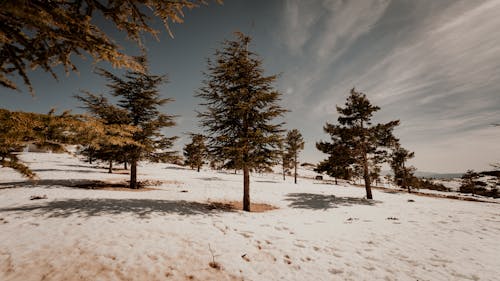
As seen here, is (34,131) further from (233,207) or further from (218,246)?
(233,207)

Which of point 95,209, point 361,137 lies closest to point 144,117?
point 95,209

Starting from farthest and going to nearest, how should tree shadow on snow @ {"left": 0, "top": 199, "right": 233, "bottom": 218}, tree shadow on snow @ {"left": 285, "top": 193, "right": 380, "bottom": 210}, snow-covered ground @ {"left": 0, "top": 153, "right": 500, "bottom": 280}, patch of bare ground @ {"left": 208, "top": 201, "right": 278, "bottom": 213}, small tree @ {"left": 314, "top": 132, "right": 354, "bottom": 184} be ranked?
1. small tree @ {"left": 314, "top": 132, "right": 354, "bottom": 184}
2. tree shadow on snow @ {"left": 285, "top": 193, "right": 380, "bottom": 210}
3. patch of bare ground @ {"left": 208, "top": 201, "right": 278, "bottom": 213}
4. tree shadow on snow @ {"left": 0, "top": 199, "right": 233, "bottom": 218}
5. snow-covered ground @ {"left": 0, "top": 153, "right": 500, "bottom": 280}

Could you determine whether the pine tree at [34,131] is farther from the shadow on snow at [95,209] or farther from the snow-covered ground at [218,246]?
the shadow on snow at [95,209]

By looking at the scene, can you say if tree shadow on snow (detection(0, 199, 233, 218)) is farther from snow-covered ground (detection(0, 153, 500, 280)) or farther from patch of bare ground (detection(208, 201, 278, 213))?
patch of bare ground (detection(208, 201, 278, 213))

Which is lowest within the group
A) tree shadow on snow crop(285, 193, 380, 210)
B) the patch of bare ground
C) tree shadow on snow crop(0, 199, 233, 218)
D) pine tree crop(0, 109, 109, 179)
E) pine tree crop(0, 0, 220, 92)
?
tree shadow on snow crop(285, 193, 380, 210)

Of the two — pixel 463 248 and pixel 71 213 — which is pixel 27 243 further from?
pixel 463 248

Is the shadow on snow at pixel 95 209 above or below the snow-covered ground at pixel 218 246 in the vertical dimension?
above

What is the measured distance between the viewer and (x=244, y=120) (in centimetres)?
1227

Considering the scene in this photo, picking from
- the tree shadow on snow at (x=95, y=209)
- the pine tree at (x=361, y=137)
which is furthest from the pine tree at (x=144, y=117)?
the pine tree at (x=361, y=137)

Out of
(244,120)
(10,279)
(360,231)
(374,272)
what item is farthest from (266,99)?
(10,279)

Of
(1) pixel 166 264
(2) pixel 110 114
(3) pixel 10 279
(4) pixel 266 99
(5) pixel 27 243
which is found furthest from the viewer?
(2) pixel 110 114

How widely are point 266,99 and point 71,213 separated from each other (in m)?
10.7

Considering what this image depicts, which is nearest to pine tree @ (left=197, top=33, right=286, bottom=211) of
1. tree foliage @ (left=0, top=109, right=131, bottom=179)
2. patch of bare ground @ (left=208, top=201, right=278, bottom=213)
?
patch of bare ground @ (left=208, top=201, right=278, bottom=213)

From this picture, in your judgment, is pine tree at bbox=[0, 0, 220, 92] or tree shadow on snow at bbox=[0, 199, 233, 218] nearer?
pine tree at bbox=[0, 0, 220, 92]
